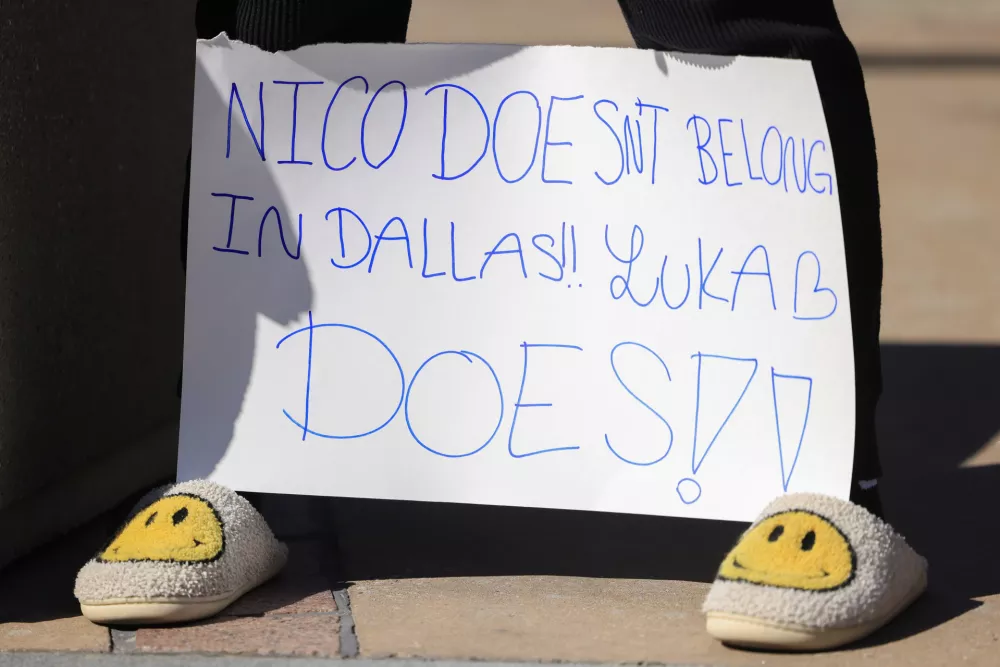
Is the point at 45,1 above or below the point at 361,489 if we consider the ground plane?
above

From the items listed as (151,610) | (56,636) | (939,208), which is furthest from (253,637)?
(939,208)

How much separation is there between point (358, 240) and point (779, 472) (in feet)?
2.02

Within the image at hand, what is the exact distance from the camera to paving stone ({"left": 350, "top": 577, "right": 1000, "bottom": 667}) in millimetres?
1604

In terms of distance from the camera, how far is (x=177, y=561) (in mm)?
1652

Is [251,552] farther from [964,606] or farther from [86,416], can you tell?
[964,606]

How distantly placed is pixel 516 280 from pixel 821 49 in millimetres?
481

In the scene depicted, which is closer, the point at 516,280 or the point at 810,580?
the point at 810,580

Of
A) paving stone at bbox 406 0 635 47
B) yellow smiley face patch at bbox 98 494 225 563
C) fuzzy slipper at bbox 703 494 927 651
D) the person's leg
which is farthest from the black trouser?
paving stone at bbox 406 0 635 47

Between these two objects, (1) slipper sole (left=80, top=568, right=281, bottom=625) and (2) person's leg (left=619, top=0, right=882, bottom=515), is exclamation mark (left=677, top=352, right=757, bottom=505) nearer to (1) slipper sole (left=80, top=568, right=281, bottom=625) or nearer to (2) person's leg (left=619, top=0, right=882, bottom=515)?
(2) person's leg (left=619, top=0, right=882, bottom=515)

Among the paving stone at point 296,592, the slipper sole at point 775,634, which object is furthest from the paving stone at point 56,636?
the slipper sole at point 775,634

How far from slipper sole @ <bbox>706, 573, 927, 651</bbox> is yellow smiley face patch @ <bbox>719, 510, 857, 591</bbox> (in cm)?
5

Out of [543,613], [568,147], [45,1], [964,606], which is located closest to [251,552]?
[543,613]

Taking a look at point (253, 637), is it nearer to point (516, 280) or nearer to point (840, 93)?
point (516, 280)

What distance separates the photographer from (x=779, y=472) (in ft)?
5.72
